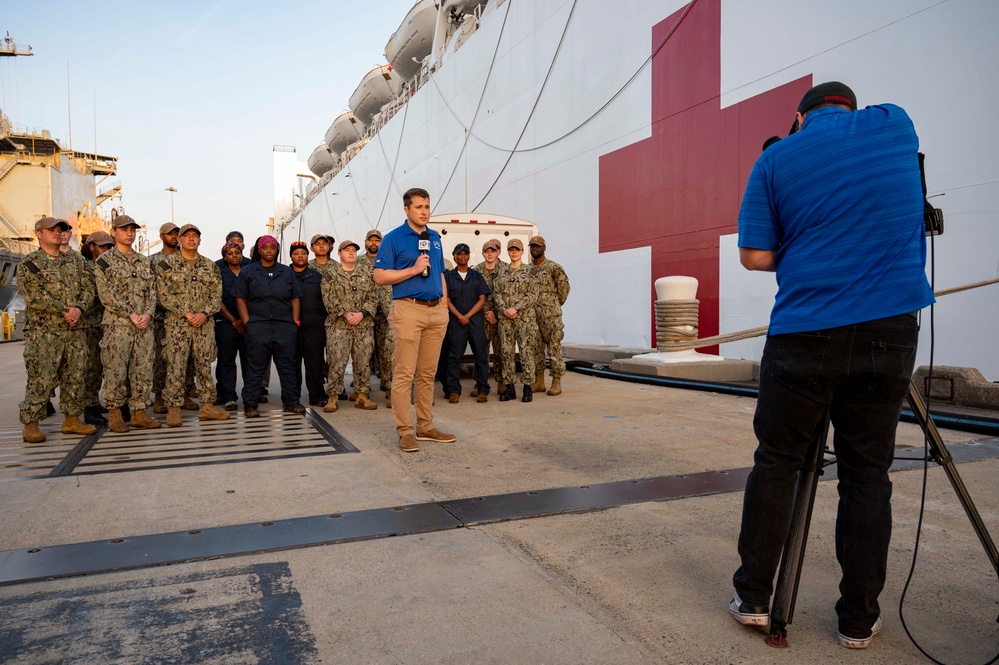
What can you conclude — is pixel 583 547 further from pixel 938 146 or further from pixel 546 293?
pixel 938 146

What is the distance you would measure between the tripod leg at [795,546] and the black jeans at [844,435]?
2 cm

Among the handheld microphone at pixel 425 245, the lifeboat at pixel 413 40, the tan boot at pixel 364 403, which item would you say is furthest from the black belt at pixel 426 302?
the lifeboat at pixel 413 40

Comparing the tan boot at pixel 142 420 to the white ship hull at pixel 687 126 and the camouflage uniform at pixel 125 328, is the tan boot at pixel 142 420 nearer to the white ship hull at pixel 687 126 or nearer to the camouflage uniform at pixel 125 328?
the camouflage uniform at pixel 125 328

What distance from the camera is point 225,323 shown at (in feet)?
20.6

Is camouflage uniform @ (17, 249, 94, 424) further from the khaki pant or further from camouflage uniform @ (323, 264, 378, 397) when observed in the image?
the khaki pant

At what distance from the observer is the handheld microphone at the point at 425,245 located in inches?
160

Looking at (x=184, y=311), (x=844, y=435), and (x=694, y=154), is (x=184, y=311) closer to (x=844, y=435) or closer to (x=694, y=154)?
(x=844, y=435)

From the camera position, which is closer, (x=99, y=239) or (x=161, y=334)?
(x=99, y=239)

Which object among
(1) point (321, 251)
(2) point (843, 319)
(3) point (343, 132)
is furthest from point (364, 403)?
(3) point (343, 132)

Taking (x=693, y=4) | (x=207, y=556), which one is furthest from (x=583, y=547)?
(x=693, y=4)

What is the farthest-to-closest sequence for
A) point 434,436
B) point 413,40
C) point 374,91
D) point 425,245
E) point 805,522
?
point 374,91 < point 413,40 < point 434,436 < point 425,245 < point 805,522

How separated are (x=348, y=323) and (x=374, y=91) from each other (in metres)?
19.1

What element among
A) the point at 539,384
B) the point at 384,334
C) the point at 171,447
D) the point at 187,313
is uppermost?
the point at 187,313

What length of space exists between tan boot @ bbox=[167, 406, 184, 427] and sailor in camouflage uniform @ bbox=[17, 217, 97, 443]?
49 cm
